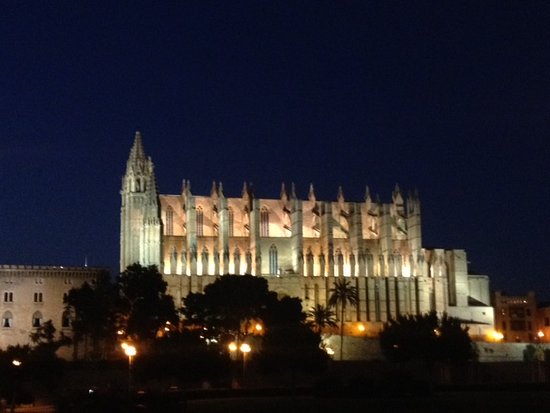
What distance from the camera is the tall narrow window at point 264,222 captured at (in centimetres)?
9225

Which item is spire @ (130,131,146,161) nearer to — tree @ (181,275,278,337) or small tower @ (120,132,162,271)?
small tower @ (120,132,162,271)

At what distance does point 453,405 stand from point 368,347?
41.6 m

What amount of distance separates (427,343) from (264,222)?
31654 millimetres

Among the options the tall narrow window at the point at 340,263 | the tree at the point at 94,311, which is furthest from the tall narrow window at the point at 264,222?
the tree at the point at 94,311

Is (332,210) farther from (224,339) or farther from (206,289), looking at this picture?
(224,339)

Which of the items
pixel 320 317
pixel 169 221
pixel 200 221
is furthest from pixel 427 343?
pixel 169 221

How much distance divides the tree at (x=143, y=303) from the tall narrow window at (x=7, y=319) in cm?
1030

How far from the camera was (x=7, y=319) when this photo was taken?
77.9m

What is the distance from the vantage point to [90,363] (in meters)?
65.1

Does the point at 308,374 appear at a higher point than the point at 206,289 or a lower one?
lower

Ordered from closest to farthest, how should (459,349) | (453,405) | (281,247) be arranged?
1. (453,405)
2. (459,349)
3. (281,247)

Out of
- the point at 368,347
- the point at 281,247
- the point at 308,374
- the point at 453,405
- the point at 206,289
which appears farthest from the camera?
the point at 281,247

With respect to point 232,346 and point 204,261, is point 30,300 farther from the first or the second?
point 232,346

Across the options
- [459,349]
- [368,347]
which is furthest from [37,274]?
[459,349]
